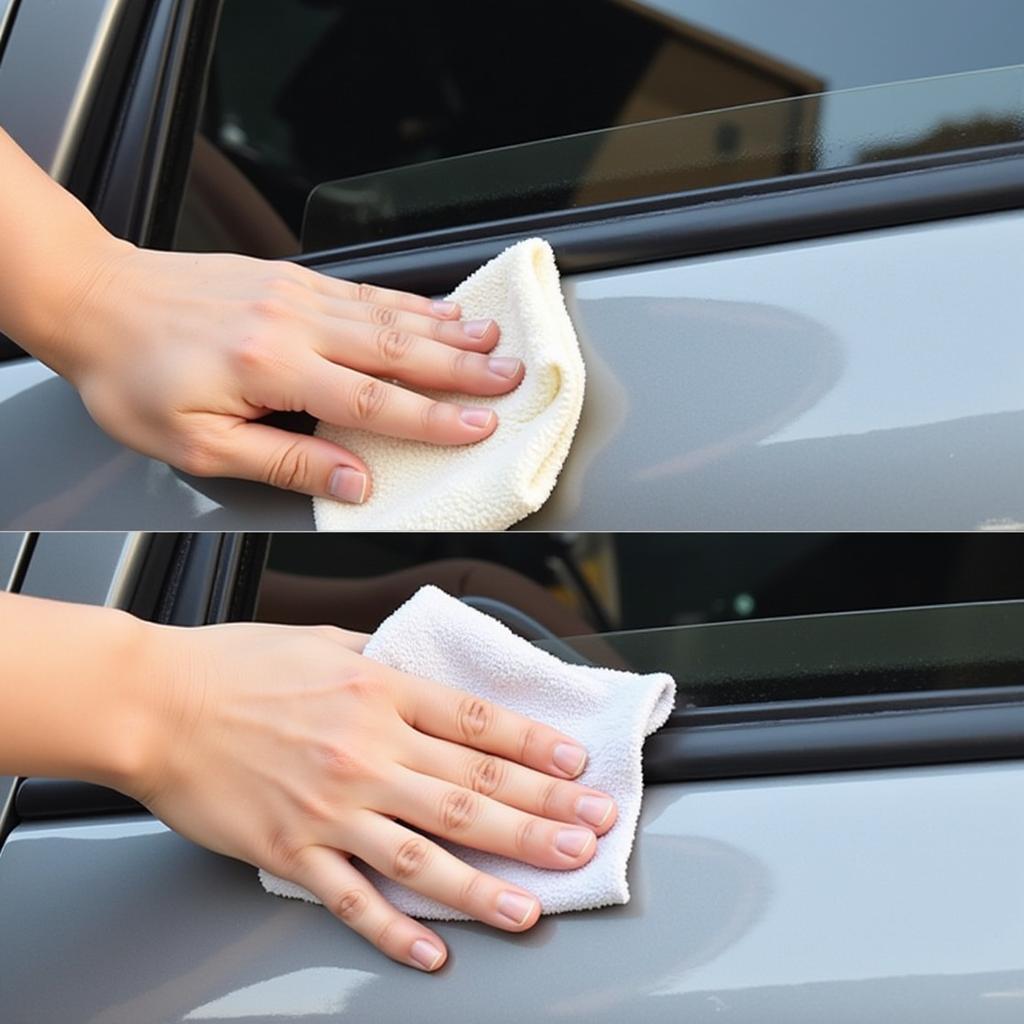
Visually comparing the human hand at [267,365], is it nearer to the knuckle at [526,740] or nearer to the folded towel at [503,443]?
the folded towel at [503,443]

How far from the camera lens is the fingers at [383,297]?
3.41 feet

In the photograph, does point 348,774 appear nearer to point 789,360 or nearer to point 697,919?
point 697,919


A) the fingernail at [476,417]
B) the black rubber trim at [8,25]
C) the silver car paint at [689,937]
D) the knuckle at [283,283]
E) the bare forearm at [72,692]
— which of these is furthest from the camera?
the black rubber trim at [8,25]

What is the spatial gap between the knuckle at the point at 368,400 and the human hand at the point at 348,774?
0.19 meters

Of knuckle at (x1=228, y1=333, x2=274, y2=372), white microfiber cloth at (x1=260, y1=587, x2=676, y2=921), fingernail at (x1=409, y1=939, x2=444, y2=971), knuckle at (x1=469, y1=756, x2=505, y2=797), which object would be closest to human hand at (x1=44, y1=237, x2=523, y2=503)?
knuckle at (x1=228, y1=333, x2=274, y2=372)

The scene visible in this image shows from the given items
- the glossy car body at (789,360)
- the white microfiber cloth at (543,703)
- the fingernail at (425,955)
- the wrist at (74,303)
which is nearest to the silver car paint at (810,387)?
the glossy car body at (789,360)

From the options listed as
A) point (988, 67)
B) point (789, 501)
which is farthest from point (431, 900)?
point (988, 67)

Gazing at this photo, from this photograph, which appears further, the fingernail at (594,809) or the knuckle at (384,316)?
the knuckle at (384,316)

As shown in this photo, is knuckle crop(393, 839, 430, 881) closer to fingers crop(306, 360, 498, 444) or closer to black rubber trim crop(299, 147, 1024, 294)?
fingers crop(306, 360, 498, 444)

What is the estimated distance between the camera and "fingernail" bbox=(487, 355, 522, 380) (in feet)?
3.15

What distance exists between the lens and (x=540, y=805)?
860 millimetres

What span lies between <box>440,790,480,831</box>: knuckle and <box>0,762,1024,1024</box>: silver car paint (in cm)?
7

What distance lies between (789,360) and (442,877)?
43 centimetres

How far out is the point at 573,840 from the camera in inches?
32.7
